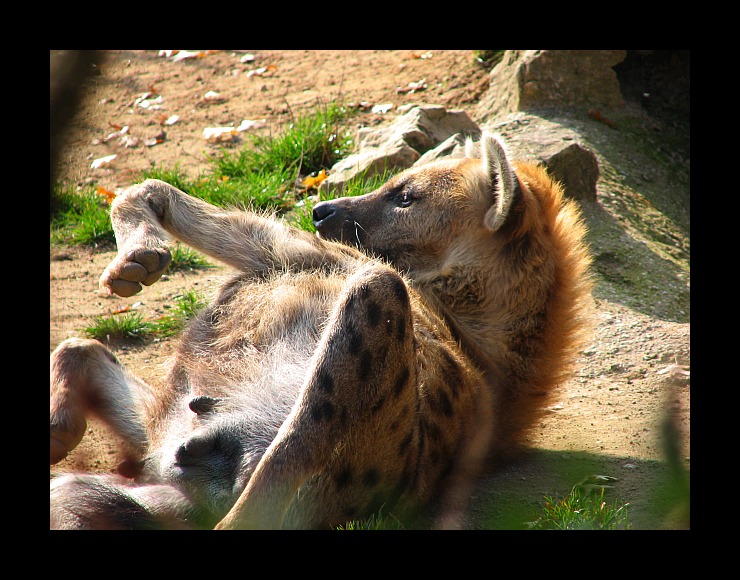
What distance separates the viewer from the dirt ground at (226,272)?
3424mm

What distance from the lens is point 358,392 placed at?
2.79 meters

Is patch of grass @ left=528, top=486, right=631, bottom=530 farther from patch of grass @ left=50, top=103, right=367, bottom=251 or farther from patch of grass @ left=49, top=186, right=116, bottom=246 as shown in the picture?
patch of grass @ left=49, top=186, right=116, bottom=246

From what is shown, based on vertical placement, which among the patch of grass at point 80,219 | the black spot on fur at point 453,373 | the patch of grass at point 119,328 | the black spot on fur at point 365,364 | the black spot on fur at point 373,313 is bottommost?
the patch of grass at point 80,219

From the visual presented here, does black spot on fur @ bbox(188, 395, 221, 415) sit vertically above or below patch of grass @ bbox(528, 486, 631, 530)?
above

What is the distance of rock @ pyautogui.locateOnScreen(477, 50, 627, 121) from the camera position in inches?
282

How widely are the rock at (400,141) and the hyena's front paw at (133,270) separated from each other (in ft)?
8.98

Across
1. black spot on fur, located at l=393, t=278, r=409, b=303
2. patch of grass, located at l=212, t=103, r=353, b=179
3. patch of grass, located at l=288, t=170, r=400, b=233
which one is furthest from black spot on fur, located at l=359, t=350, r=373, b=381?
patch of grass, located at l=212, t=103, r=353, b=179

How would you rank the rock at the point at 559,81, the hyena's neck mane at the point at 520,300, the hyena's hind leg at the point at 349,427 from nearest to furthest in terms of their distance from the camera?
the hyena's hind leg at the point at 349,427 → the hyena's neck mane at the point at 520,300 → the rock at the point at 559,81

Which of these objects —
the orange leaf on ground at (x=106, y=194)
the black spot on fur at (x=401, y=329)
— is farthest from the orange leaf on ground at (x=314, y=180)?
the black spot on fur at (x=401, y=329)

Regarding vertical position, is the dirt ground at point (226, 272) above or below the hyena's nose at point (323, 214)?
below

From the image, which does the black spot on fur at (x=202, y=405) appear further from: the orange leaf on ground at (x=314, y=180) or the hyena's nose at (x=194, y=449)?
the orange leaf on ground at (x=314, y=180)

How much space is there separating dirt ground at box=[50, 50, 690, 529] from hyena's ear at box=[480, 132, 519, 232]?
101cm

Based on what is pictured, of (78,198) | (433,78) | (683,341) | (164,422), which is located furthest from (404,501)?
(433,78)

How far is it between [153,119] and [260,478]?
620 cm
